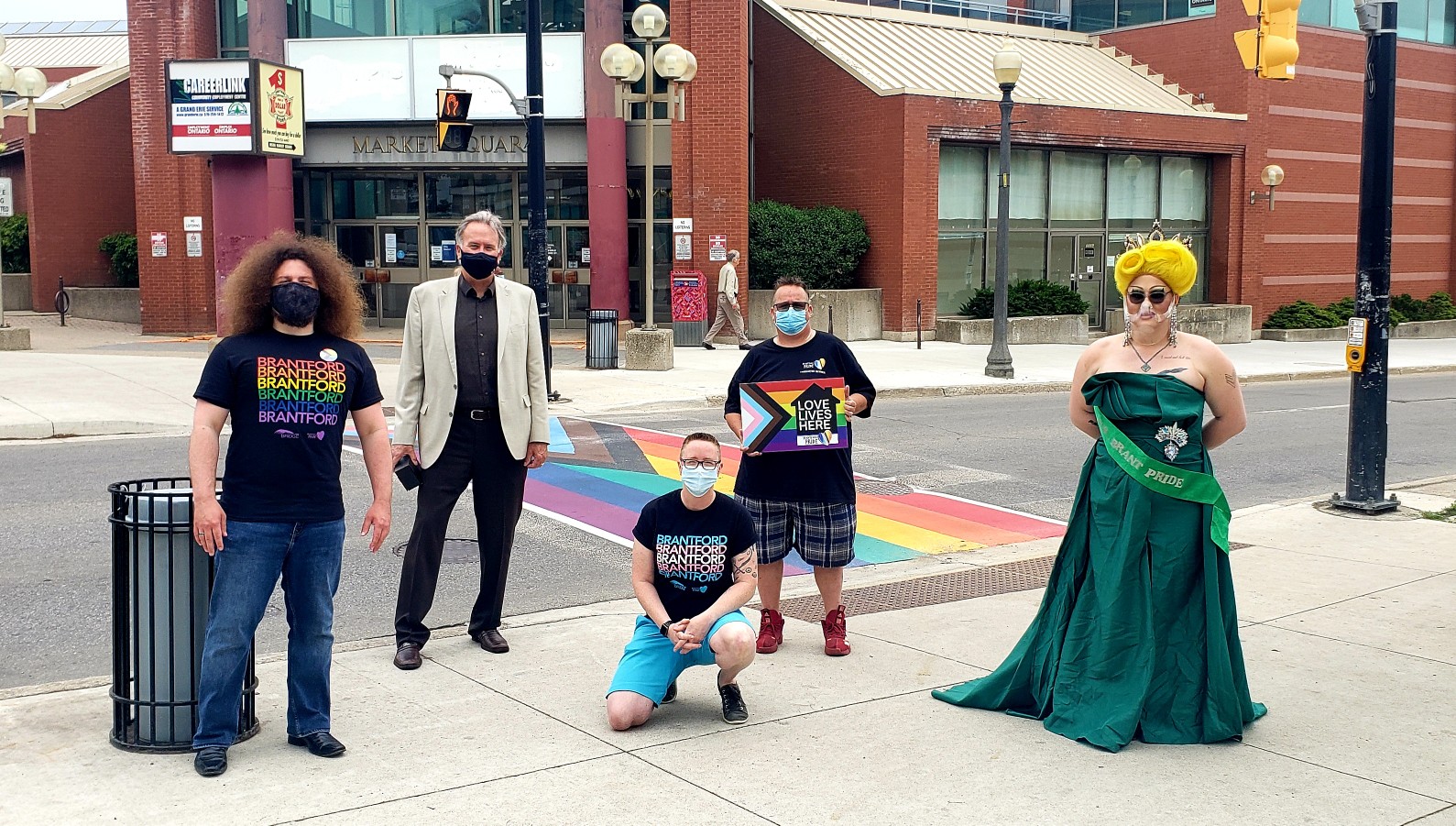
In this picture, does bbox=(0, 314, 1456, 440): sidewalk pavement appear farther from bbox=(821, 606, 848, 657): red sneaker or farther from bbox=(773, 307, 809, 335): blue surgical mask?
bbox=(821, 606, 848, 657): red sneaker

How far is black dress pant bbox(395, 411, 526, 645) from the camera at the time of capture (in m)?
6.36

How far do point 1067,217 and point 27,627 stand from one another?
28.8m

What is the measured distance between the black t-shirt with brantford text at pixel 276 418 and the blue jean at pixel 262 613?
0.29 ft

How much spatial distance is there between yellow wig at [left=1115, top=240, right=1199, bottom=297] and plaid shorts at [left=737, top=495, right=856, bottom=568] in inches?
72.9

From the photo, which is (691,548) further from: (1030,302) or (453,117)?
(1030,302)

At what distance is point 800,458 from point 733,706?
1419 mm

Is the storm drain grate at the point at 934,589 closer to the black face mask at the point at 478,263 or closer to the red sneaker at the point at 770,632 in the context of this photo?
the red sneaker at the point at 770,632

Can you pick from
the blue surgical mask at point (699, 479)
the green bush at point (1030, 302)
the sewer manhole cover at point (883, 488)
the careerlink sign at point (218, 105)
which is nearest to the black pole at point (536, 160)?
the sewer manhole cover at point (883, 488)

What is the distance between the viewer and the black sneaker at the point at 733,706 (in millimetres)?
5570

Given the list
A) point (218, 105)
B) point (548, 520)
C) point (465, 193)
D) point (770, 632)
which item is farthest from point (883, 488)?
point (465, 193)

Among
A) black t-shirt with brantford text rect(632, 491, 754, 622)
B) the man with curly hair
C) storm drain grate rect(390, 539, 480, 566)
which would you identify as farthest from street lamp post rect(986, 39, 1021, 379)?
the man with curly hair

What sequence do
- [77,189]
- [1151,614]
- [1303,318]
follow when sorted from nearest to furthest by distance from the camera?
[1151,614] < [77,189] < [1303,318]

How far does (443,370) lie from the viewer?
20.9ft

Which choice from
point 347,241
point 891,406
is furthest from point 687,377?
point 347,241
